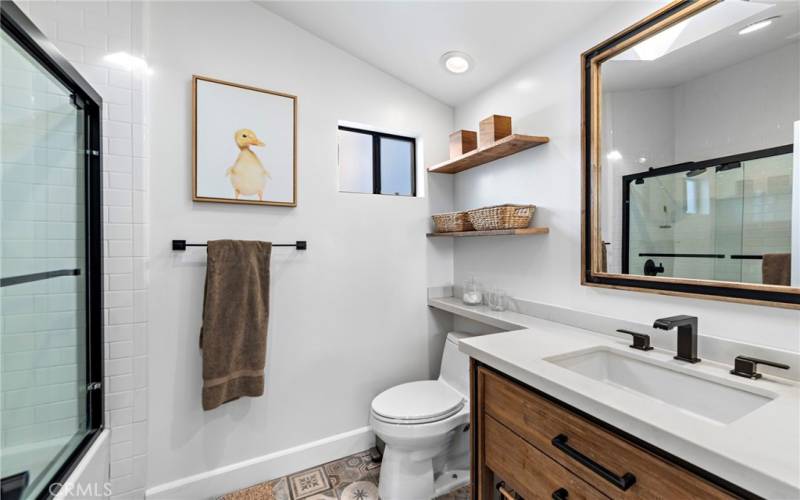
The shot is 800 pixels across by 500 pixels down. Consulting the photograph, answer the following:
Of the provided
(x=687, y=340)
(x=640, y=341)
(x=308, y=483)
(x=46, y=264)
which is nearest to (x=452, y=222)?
(x=640, y=341)

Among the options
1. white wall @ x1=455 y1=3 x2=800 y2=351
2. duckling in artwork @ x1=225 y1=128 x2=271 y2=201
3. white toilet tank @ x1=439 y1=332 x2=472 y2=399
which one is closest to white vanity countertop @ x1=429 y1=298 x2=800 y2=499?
white wall @ x1=455 y1=3 x2=800 y2=351

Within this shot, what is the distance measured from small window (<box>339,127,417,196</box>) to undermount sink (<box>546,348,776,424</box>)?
4.75 ft

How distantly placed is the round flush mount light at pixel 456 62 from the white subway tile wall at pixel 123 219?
4.71 feet

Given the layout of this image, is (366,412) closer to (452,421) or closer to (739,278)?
(452,421)

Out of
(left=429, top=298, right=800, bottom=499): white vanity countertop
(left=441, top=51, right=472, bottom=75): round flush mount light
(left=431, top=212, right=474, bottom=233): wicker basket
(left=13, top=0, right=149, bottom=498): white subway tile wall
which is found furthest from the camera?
(left=431, top=212, right=474, bottom=233): wicker basket

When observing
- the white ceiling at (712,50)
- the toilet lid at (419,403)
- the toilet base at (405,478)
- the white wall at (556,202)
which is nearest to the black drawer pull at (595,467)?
the white wall at (556,202)

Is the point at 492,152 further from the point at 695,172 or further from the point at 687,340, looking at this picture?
the point at 687,340

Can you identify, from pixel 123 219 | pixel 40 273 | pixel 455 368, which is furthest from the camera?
pixel 455 368

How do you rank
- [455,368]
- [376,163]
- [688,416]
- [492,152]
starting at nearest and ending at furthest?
[688,416]
[492,152]
[455,368]
[376,163]

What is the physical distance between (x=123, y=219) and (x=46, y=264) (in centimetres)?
35

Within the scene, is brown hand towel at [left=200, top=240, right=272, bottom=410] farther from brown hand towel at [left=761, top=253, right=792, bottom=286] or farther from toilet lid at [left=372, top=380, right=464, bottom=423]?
brown hand towel at [left=761, top=253, right=792, bottom=286]

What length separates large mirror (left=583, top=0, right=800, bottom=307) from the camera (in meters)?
0.99

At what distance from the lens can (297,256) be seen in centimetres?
192

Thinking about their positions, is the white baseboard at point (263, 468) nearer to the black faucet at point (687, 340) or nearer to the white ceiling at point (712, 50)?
the black faucet at point (687, 340)
